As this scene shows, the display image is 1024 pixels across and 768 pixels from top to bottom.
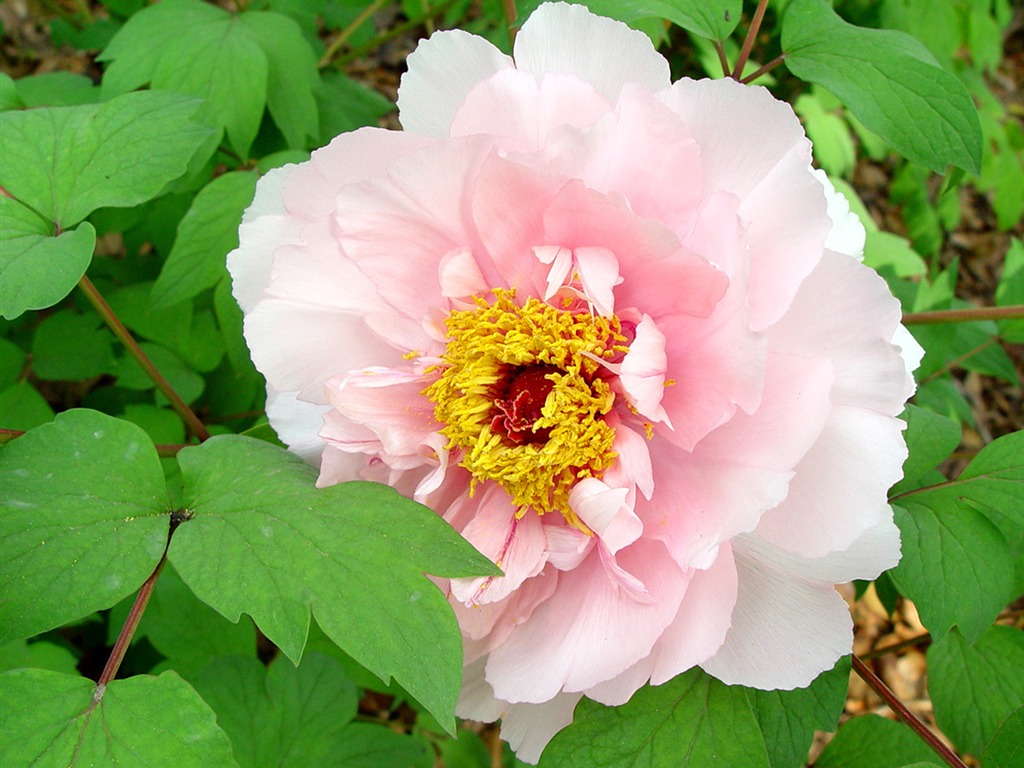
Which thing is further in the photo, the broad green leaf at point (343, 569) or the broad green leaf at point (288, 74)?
the broad green leaf at point (288, 74)

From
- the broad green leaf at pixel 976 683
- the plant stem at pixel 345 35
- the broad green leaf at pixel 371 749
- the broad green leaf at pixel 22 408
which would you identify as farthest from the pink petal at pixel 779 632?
the plant stem at pixel 345 35

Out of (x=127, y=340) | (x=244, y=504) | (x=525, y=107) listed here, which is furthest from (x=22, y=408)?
(x=525, y=107)

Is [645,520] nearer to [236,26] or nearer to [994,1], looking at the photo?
[236,26]

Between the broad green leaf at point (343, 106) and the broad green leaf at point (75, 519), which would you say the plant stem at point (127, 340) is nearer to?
the broad green leaf at point (75, 519)

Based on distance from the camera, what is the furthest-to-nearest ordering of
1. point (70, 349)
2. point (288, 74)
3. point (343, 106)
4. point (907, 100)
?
1. point (343, 106)
2. point (70, 349)
3. point (288, 74)
4. point (907, 100)

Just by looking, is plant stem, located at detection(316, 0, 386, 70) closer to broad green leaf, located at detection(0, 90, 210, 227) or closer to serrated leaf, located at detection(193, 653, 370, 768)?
broad green leaf, located at detection(0, 90, 210, 227)

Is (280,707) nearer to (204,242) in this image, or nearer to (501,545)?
(501,545)
